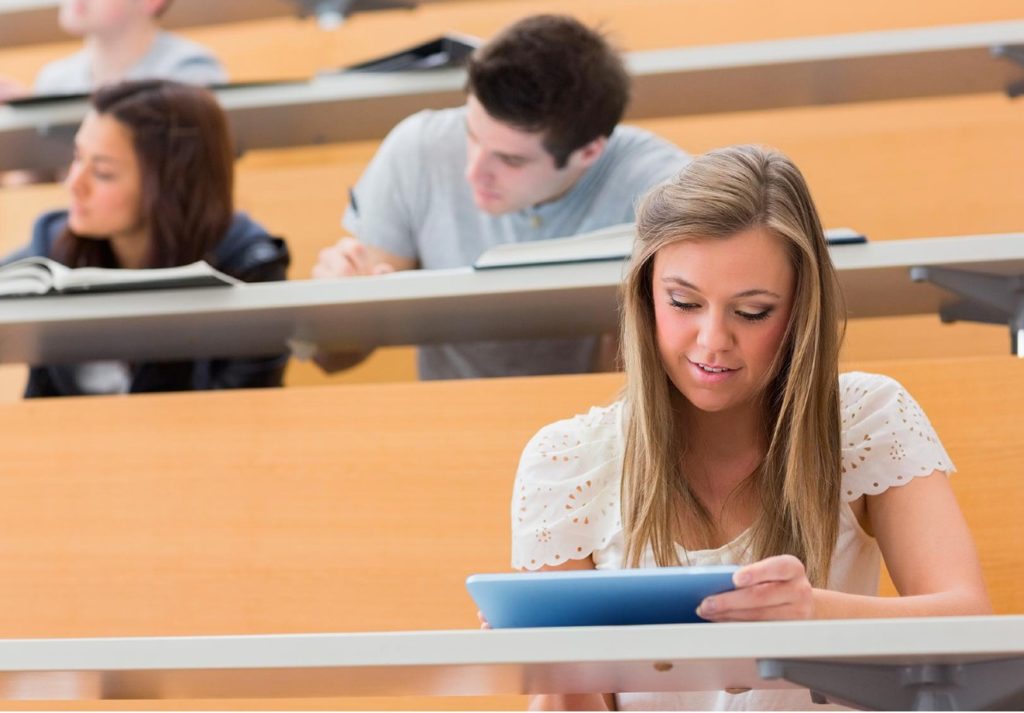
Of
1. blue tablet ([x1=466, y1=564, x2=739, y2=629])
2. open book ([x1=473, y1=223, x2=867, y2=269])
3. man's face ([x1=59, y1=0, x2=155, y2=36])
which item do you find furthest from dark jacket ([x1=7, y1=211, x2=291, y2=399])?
blue tablet ([x1=466, y1=564, x2=739, y2=629])

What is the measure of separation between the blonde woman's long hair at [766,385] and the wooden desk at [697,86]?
2.67 feet

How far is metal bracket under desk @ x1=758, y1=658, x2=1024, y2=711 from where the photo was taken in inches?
31.1

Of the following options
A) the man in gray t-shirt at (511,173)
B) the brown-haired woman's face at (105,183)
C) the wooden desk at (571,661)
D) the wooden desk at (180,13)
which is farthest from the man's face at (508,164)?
the wooden desk at (571,661)

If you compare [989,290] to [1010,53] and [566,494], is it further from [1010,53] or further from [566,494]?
[1010,53]

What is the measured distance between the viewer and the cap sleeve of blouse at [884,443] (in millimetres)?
1116

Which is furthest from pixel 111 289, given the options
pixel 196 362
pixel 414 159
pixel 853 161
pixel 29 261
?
pixel 853 161

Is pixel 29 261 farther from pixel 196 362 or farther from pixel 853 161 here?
pixel 853 161

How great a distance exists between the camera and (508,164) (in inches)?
70.3

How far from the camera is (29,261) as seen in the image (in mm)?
1507

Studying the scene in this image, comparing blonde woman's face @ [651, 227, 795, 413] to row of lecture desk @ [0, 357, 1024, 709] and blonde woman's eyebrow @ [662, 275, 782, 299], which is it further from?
row of lecture desk @ [0, 357, 1024, 709]

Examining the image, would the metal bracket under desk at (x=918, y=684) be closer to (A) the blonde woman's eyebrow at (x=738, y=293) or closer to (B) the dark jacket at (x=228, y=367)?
(A) the blonde woman's eyebrow at (x=738, y=293)

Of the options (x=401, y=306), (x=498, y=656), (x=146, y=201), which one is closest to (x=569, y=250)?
(x=401, y=306)

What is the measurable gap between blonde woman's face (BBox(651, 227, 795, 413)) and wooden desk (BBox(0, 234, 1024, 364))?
261 millimetres

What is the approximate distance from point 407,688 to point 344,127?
1445 millimetres
